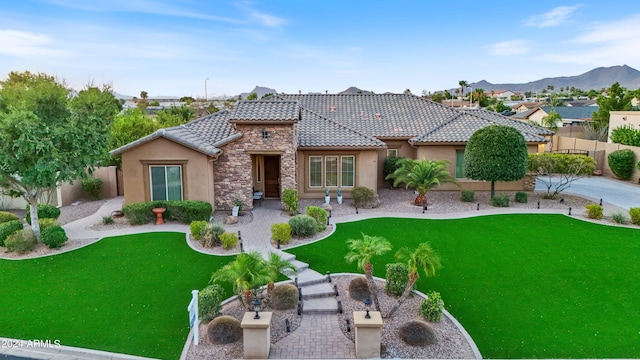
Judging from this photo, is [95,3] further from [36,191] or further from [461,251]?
[461,251]

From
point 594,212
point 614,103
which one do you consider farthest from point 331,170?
point 614,103

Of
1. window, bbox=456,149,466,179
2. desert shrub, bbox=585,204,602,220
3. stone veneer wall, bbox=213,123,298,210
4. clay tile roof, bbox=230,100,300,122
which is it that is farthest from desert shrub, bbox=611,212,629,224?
clay tile roof, bbox=230,100,300,122

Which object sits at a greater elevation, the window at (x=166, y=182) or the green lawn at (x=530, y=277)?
the window at (x=166, y=182)

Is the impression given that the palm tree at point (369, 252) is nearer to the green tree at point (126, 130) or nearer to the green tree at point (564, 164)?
the green tree at point (564, 164)

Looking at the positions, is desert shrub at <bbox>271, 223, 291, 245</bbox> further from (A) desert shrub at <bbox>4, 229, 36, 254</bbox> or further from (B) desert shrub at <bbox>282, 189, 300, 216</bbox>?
(A) desert shrub at <bbox>4, 229, 36, 254</bbox>

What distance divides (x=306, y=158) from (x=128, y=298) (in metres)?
13.1

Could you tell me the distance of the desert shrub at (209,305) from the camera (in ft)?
32.5

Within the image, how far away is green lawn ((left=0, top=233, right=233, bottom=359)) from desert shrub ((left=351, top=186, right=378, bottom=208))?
8.76m

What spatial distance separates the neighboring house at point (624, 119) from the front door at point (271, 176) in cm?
3027

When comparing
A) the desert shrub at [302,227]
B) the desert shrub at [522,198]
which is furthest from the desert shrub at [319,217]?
the desert shrub at [522,198]

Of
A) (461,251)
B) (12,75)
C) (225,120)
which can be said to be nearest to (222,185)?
(225,120)

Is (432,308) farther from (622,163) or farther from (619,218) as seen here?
(622,163)

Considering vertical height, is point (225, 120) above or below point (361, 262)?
above

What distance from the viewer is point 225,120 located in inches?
895
